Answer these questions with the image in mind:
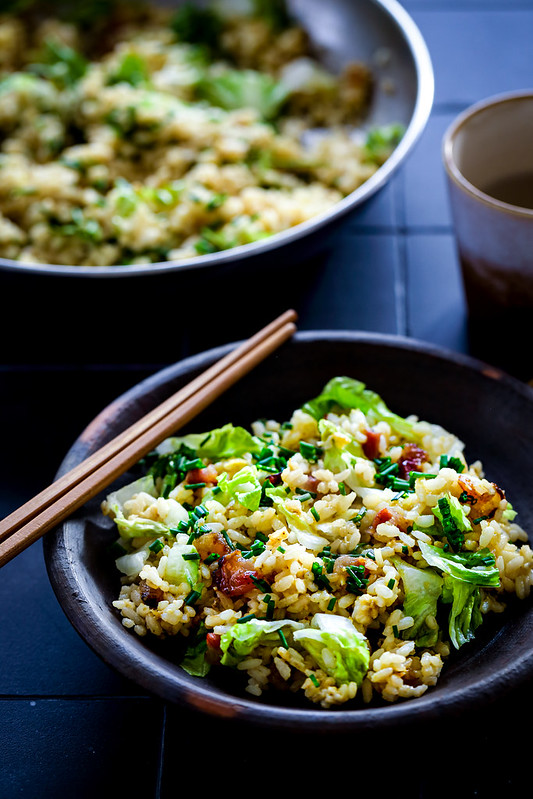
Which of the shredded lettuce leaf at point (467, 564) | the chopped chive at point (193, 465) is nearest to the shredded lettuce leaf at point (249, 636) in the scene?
the shredded lettuce leaf at point (467, 564)

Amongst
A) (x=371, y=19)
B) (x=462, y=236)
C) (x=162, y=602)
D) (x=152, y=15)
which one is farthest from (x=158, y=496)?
(x=152, y=15)

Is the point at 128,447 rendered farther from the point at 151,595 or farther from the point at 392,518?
the point at 392,518

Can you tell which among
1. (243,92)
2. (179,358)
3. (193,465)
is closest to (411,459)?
(193,465)

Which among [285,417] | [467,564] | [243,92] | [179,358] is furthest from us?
[243,92]

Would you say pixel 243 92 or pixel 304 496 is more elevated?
pixel 243 92

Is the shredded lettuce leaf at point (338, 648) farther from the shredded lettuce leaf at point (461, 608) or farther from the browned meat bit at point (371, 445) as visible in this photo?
the browned meat bit at point (371, 445)

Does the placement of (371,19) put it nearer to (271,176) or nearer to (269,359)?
(271,176)

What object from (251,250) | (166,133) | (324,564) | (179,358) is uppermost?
(166,133)
